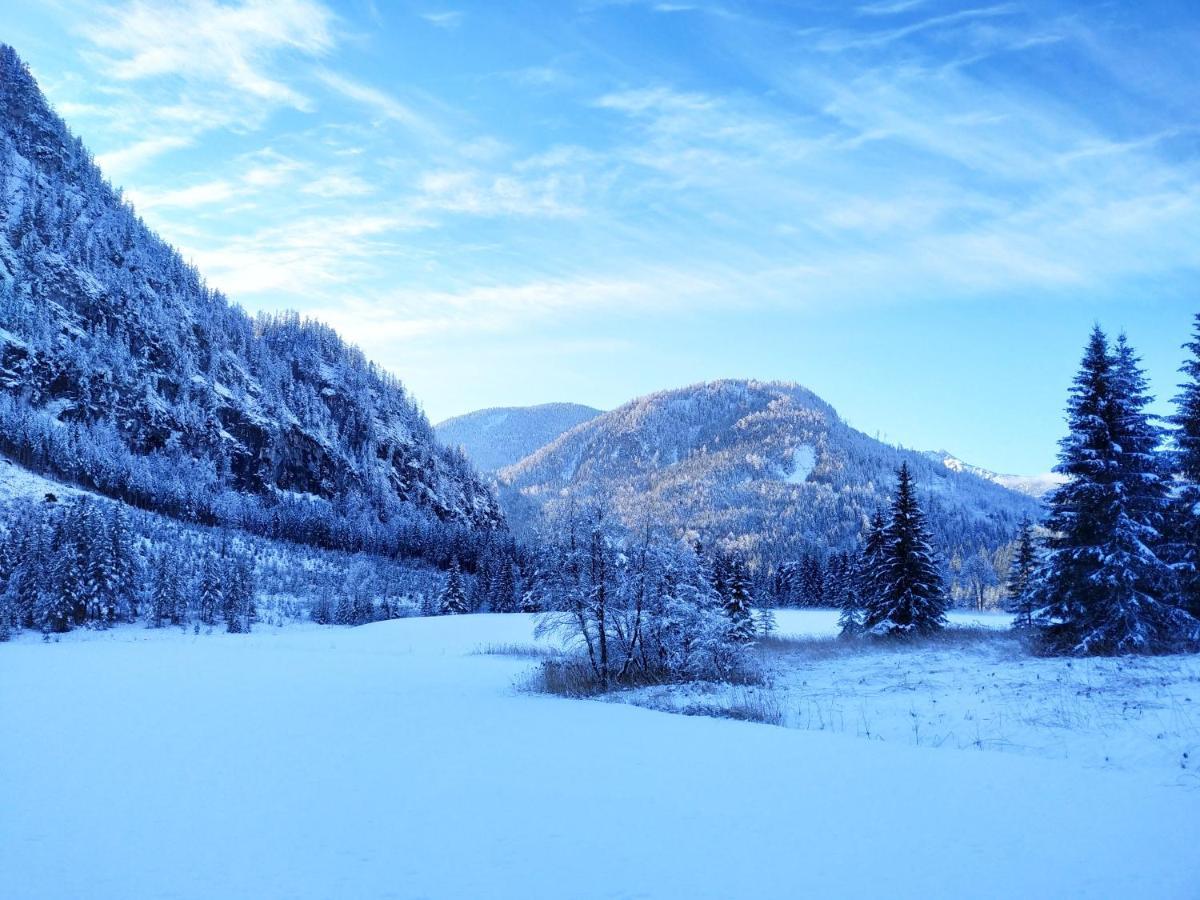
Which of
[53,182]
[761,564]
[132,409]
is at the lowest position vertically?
[761,564]

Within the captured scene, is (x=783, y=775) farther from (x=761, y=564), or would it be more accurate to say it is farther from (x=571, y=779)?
(x=761, y=564)

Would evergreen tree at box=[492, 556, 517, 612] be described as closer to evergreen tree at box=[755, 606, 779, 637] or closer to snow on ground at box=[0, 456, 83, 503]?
evergreen tree at box=[755, 606, 779, 637]

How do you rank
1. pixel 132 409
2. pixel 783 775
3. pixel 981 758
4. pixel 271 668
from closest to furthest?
pixel 783 775 < pixel 981 758 < pixel 271 668 < pixel 132 409

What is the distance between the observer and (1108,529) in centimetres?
2044

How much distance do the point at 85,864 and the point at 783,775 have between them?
7517mm

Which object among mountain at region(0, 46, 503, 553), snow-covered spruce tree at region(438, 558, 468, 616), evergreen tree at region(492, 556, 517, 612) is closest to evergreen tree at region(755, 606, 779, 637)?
snow-covered spruce tree at region(438, 558, 468, 616)

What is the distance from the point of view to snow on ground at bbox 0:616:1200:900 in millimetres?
5785

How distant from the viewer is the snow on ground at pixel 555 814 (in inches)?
228

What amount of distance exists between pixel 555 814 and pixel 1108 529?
20.1 metres

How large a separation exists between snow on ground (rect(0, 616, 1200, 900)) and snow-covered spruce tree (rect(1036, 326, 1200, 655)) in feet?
44.0

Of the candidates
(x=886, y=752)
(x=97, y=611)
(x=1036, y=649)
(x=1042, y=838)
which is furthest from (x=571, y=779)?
(x=97, y=611)

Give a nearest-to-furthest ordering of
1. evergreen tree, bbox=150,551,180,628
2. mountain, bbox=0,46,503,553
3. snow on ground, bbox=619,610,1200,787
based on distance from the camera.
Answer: snow on ground, bbox=619,610,1200,787
evergreen tree, bbox=150,551,180,628
mountain, bbox=0,46,503,553

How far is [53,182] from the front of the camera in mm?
191375

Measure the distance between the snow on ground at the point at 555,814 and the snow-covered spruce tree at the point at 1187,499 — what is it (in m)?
15.8
